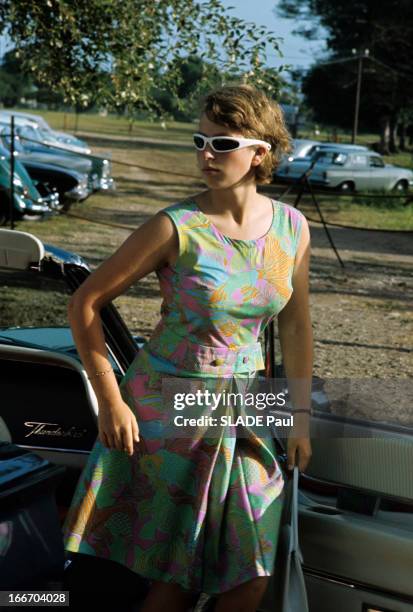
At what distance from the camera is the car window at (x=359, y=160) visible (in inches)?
1085

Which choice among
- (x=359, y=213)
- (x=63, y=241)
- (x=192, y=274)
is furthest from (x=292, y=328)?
(x=359, y=213)

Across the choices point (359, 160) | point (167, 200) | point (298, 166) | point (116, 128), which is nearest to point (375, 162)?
point (359, 160)

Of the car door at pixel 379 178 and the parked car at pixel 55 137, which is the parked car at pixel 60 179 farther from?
the car door at pixel 379 178

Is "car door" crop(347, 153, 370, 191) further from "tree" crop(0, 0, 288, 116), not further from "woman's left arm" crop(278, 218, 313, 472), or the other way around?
"woman's left arm" crop(278, 218, 313, 472)

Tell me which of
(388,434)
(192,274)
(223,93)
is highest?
(223,93)

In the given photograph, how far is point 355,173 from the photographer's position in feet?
89.0

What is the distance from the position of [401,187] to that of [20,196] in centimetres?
1650

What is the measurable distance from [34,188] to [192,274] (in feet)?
44.8

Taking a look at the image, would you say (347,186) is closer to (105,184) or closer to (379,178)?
(379,178)

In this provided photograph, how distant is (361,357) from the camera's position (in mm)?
8242

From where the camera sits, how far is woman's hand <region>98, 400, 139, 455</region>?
2.04 meters

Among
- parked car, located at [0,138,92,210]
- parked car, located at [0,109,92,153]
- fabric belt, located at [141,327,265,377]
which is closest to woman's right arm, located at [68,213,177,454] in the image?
fabric belt, located at [141,327,265,377]

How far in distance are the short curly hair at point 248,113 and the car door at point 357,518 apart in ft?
2.32

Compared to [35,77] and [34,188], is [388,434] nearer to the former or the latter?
[35,77]
